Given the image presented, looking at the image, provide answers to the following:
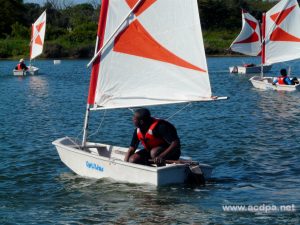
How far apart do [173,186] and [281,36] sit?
2662 centimetres

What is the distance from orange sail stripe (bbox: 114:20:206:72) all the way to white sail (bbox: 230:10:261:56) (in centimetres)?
3687

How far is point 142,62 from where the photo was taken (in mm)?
14203

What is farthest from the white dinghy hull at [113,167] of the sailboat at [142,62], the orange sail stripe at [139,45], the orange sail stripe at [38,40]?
the orange sail stripe at [38,40]

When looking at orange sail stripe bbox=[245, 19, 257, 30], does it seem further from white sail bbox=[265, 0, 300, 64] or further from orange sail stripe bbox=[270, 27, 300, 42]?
orange sail stripe bbox=[270, 27, 300, 42]

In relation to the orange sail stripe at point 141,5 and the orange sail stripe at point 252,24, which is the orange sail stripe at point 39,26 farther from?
the orange sail stripe at point 141,5

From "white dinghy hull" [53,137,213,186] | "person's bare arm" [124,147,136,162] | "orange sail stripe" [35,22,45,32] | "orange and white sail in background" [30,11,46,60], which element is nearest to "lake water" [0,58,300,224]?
"white dinghy hull" [53,137,213,186]

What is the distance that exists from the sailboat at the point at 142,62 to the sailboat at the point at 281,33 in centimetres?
2388

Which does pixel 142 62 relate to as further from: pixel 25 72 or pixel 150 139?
pixel 25 72

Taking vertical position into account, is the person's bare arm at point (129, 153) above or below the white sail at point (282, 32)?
below

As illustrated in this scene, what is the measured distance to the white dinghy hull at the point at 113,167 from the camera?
1284 centimetres

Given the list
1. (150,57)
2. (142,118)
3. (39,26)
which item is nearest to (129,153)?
(142,118)

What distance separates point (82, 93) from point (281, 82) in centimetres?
1105

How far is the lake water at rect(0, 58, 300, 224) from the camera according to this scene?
1189 cm

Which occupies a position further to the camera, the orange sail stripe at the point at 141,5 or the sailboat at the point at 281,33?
the sailboat at the point at 281,33
